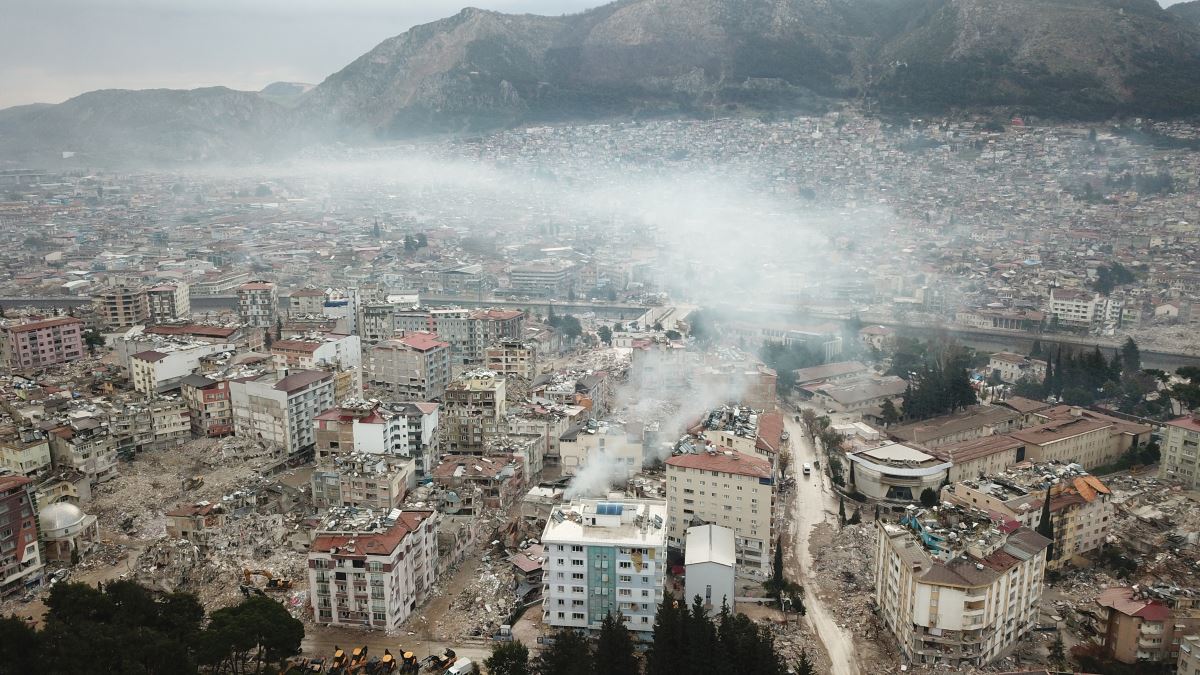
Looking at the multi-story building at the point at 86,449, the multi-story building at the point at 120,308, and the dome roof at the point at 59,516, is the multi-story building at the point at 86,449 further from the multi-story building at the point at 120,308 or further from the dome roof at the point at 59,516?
the multi-story building at the point at 120,308

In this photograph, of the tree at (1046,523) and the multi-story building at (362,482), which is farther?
the multi-story building at (362,482)

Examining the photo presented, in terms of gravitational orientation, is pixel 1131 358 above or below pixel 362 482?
below

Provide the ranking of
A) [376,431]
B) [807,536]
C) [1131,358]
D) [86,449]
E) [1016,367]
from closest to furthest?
[807,536]
[86,449]
[376,431]
[1016,367]
[1131,358]

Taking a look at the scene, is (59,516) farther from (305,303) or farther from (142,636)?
(305,303)

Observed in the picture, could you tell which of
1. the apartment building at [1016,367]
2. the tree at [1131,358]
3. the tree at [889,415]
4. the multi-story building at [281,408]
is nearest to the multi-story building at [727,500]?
the multi-story building at [281,408]

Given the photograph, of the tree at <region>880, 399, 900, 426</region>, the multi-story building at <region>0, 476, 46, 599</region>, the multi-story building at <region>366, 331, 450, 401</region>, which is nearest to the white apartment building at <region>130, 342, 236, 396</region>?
the multi-story building at <region>366, 331, 450, 401</region>

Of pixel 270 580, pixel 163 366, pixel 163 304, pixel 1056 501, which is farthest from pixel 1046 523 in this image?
pixel 163 304

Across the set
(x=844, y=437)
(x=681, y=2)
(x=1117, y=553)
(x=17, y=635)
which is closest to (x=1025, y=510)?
(x=1117, y=553)
